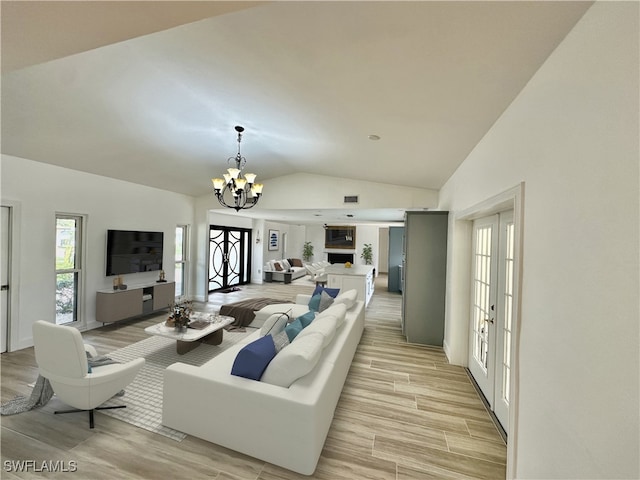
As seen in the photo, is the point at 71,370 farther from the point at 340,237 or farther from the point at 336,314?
the point at 340,237

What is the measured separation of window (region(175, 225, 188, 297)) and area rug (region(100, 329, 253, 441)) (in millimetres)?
2481

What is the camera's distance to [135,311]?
4992 millimetres

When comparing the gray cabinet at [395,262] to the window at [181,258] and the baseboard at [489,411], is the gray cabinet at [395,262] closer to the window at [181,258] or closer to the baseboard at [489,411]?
the baseboard at [489,411]

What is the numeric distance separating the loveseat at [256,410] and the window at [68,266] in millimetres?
3549

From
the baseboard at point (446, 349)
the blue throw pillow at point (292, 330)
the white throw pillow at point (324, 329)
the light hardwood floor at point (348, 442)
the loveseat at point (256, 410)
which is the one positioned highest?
the white throw pillow at point (324, 329)

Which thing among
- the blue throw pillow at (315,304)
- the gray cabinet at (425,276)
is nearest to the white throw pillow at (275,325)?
the blue throw pillow at (315,304)

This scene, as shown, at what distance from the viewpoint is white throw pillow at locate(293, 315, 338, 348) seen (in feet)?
8.17

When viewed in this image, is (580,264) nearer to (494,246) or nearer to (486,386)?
(494,246)

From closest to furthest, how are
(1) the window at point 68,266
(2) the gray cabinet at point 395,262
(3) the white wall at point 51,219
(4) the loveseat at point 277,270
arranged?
(3) the white wall at point 51,219
(1) the window at point 68,266
(2) the gray cabinet at point 395,262
(4) the loveseat at point 277,270

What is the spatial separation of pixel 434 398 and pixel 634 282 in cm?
253

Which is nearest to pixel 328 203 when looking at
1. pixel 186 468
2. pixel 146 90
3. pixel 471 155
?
pixel 471 155

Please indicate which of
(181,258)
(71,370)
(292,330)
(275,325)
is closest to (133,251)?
(181,258)

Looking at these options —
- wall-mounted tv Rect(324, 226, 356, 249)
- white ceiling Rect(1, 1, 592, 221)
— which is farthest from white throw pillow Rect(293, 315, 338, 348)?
wall-mounted tv Rect(324, 226, 356, 249)

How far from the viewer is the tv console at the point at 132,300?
15.1 ft
